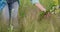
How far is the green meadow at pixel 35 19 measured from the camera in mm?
1231

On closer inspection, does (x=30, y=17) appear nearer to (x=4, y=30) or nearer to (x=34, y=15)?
(x=34, y=15)

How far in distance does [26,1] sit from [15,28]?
7.1 inches

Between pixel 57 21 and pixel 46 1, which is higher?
pixel 46 1

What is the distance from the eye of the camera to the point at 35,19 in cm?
125

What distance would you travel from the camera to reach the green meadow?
4.04 ft

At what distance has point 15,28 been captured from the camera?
1229 mm

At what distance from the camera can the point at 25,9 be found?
1239mm

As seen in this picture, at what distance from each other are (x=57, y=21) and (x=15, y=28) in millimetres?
268

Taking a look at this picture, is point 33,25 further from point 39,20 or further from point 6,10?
point 6,10

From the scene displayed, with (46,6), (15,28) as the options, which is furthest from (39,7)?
(15,28)

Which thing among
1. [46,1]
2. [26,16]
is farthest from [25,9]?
[46,1]

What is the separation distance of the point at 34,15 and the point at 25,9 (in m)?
0.07

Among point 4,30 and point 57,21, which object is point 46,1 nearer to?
point 57,21

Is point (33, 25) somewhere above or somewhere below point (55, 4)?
below
